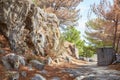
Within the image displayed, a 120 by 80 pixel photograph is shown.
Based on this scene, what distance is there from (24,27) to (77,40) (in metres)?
19.6

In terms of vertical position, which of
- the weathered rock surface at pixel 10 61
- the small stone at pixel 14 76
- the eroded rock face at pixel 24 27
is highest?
the eroded rock face at pixel 24 27

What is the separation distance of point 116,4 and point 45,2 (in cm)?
951

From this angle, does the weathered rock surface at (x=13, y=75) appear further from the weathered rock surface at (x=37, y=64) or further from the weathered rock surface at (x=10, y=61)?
the weathered rock surface at (x=37, y=64)

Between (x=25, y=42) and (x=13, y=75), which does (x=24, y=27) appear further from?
(x=13, y=75)

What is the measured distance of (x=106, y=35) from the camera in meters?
25.4

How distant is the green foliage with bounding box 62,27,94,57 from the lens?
32.2 m

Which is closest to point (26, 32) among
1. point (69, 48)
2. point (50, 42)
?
point (50, 42)

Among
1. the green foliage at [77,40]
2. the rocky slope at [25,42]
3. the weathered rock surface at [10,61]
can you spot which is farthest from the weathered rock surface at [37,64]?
the green foliage at [77,40]

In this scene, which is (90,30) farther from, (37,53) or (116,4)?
(37,53)

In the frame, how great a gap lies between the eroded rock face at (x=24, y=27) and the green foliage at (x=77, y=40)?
604 inches

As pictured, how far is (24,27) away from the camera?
1451 cm

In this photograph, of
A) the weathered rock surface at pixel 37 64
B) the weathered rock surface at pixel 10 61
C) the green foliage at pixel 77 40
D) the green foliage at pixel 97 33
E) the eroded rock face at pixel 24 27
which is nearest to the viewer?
the weathered rock surface at pixel 10 61

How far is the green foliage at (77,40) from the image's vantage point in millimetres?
32206

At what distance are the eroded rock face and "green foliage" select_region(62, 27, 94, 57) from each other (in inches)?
604
